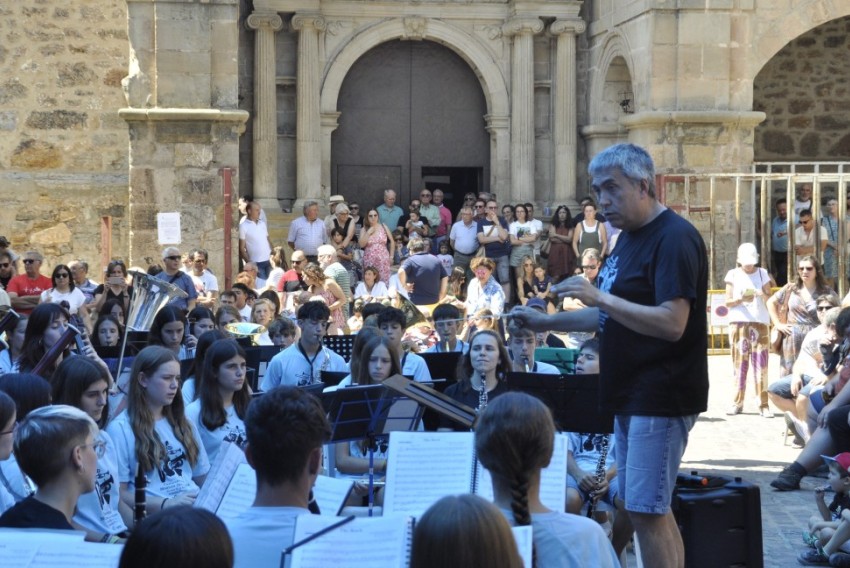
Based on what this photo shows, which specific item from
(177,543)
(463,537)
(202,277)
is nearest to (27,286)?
(202,277)

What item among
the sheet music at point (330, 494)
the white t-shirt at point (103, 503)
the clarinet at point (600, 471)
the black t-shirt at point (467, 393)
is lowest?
the clarinet at point (600, 471)

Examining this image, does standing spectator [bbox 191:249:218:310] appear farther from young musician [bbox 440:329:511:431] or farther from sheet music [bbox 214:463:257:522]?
sheet music [bbox 214:463:257:522]

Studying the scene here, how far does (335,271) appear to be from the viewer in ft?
45.4

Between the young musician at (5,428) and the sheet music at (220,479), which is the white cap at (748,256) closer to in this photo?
the sheet music at (220,479)

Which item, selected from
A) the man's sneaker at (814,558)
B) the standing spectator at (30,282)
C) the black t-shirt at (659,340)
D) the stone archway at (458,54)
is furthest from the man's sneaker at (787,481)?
the stone archway at (458,54)

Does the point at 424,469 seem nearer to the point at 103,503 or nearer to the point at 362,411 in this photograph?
the point at 103,503

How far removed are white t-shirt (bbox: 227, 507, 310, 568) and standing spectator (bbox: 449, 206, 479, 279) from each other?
1382 cm

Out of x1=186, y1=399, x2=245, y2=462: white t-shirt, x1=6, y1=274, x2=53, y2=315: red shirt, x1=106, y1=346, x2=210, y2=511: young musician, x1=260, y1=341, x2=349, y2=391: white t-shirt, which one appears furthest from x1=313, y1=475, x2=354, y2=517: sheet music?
x1=6, y1=274, x2=53, y2=315: red shirt

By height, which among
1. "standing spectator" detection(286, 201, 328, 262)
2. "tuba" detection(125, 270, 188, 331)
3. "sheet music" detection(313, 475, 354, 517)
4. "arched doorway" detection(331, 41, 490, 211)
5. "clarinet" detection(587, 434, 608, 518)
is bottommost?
"clarinet" detection(587, 434, 608, 518)

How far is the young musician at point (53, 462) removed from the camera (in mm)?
4148

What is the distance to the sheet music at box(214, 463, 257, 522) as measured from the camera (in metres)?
4.31

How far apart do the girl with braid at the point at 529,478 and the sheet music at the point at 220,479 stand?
95 cm

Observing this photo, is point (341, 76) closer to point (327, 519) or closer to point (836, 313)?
point (836, 313)

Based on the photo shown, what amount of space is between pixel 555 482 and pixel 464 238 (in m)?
13.1
